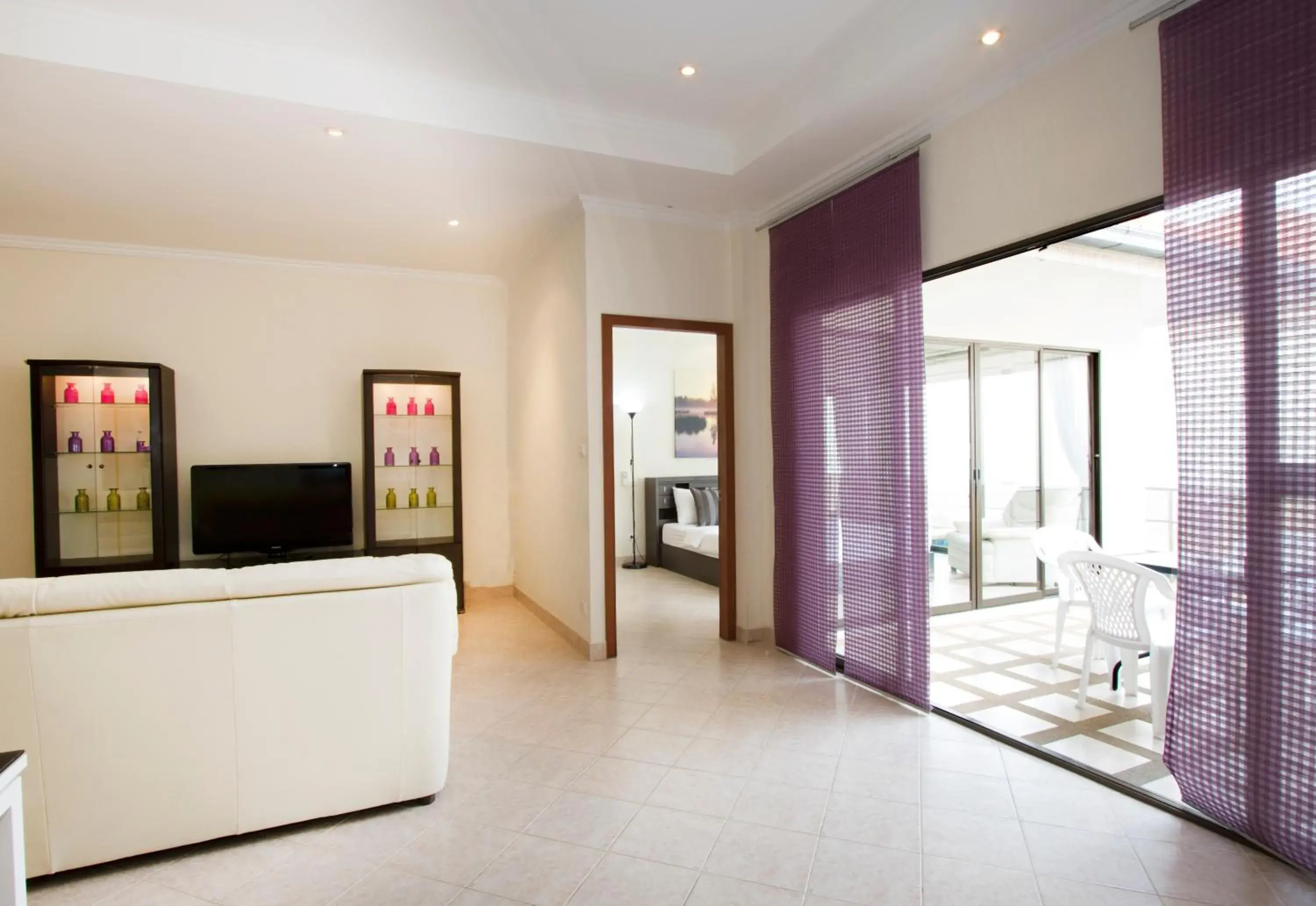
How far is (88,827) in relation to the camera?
2146 mm

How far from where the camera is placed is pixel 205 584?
2260 mm

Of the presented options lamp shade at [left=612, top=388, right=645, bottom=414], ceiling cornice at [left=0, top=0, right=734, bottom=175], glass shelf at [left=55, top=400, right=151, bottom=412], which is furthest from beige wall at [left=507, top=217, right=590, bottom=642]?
glass shelf at [left=55, top=400, right=151, bottom=412]

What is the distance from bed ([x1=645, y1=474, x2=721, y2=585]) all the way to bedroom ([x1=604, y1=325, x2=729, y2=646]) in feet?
0.04

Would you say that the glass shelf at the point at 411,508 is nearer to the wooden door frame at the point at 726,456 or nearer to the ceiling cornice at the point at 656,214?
the wooden door frame at the point at 726,456

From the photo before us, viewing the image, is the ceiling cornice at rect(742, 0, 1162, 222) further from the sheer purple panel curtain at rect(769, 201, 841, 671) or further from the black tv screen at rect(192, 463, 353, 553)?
the black tv screen at rect(192, 463, 353, 553)

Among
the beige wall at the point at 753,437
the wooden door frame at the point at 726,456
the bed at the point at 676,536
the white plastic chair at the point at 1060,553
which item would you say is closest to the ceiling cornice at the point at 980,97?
the beige wall at the point at 753,437

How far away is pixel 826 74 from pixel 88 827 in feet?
13.3

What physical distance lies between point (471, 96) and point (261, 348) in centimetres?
329

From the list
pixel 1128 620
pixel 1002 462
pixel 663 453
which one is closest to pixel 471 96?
pixel 1128 620

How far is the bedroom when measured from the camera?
735 centimetres

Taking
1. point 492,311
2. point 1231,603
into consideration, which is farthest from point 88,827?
point 492,311

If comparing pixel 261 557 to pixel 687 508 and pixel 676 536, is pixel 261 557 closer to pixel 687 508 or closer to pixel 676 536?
pixel 676 536

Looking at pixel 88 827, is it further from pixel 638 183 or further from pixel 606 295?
pixel 638 183

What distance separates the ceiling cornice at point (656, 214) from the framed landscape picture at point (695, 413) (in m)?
3.47
